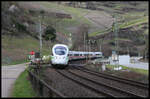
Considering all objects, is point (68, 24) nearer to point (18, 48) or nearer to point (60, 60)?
point (60, 60)

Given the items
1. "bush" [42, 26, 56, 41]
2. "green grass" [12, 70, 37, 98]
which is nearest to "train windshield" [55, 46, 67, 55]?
"green grass" [12, 70, 37, 98]

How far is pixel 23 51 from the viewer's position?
64.8 m

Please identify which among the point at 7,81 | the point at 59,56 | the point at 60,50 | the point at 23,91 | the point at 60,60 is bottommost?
the point at 7,81

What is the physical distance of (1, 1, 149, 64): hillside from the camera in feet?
130

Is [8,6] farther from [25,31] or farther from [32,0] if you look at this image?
[32,0]

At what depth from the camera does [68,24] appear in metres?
46.0

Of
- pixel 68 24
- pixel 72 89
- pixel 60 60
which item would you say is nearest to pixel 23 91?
pixel 72 89

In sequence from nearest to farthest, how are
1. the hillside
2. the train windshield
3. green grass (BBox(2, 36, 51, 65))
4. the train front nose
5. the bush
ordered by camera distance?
the train front nose
the train windshield
the hillside
green grass (BBox(2, 36, 51, 65))
the bush

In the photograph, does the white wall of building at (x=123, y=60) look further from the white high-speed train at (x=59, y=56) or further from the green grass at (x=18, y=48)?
the green grass at (x=18, y=48)

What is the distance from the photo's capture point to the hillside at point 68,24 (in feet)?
130

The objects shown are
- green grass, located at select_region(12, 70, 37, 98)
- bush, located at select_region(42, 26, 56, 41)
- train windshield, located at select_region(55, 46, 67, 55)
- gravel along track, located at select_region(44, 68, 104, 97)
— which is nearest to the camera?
green grass, located at select_region(12, 70, 37, 98)

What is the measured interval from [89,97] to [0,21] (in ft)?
235

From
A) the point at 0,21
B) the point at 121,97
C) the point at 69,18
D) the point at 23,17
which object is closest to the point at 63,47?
the point at 69,18

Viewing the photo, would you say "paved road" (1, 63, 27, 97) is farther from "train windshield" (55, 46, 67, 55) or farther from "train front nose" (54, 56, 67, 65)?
"train windshield" (55, 46, 67, 55)
